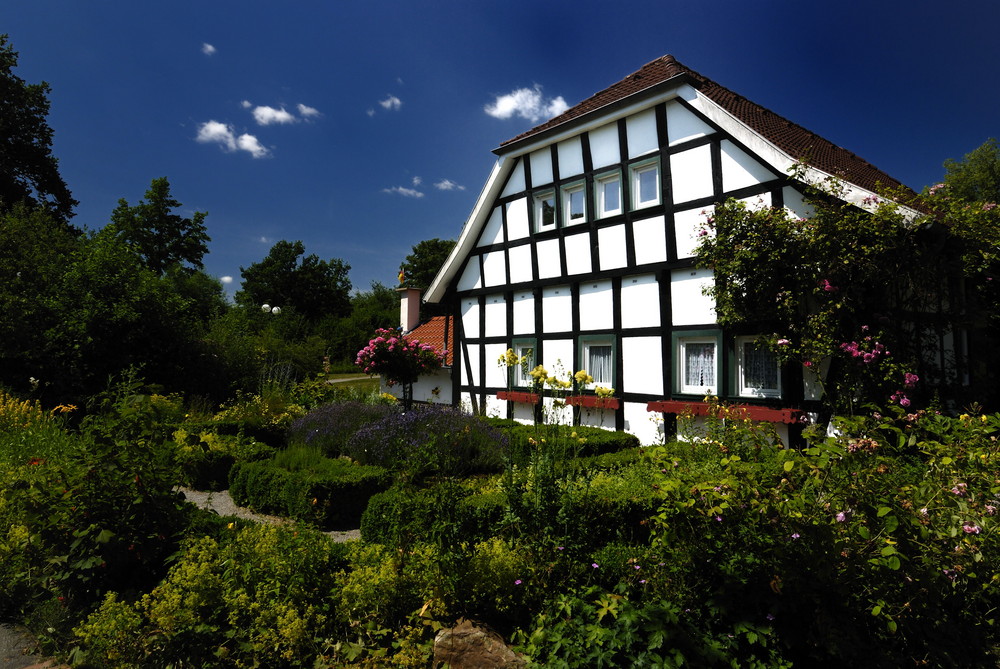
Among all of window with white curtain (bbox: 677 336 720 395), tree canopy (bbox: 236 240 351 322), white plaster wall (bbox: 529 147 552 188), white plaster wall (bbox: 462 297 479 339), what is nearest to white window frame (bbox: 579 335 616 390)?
window with white curtain (bbox: 677 336 720 395)

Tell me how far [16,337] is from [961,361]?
1675cm

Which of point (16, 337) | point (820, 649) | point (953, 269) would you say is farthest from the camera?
point (16, 337)

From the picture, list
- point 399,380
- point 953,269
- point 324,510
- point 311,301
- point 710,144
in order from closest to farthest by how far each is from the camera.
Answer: point 324,510 → point 953,269 → point 710,144 → point 399,380 → point 311,301

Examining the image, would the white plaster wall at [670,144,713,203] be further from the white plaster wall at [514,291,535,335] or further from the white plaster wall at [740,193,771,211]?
the white plaster wall at [514,291,535,335]

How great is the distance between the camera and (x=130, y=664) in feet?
9.16

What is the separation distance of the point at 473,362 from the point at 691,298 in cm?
506

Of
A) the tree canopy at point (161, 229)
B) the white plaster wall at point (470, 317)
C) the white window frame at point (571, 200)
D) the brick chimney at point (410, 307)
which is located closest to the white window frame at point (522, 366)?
the white plaster wall at point (470, 317)

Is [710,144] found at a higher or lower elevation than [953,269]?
higher

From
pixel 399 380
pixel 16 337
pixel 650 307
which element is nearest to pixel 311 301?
pixel 16 337

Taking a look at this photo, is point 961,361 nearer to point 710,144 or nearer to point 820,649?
point 710,144

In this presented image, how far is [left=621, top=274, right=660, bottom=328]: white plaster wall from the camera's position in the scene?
845 cm

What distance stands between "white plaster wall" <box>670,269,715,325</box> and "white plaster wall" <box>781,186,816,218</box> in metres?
1.29

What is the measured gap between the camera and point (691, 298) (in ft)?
26.1

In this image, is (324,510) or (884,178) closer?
(324,510)
